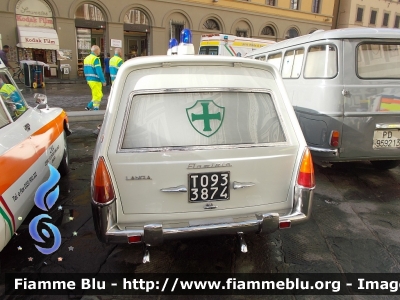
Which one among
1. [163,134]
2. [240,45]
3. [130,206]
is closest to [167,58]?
[163,134]

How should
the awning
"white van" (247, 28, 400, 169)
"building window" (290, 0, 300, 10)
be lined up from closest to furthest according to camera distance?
1. "white van" (247, 28, 400, 169)
2. the awning
3. "building window" (290, 0, 300, 10)

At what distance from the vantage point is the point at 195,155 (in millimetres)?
2486

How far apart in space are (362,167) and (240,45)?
12950mm

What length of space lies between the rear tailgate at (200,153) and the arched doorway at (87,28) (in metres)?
21.3

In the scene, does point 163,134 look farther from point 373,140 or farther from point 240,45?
point 240,45

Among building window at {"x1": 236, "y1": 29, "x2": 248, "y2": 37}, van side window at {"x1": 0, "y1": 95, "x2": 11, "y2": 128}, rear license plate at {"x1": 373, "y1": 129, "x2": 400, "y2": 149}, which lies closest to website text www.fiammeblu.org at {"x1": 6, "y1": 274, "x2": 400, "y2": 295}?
van side window at {"x1": 0, "y1": 95, "x2": 11, "y2": 128}

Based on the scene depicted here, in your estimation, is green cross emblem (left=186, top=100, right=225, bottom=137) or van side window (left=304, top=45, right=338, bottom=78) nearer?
green cross emblem (left=186, top=100, right=225, bottom=137)

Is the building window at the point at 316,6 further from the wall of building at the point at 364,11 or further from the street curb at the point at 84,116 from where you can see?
the street curb at the point at 84,116

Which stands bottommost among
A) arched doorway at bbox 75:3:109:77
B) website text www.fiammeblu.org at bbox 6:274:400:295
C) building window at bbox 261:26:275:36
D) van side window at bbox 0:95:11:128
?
website text www.fiammeblu.org at bbox 6:274:400:295

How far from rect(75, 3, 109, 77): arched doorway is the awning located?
206 cm

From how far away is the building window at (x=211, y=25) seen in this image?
981 inches

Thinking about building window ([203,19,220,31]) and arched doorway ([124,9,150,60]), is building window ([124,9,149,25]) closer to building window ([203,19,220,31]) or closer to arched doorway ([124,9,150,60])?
arched doorway ([124,9,150,60])

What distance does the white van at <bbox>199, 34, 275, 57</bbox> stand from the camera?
16250 mm

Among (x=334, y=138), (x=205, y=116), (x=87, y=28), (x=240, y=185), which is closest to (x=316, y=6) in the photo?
(x=87, y=28)
